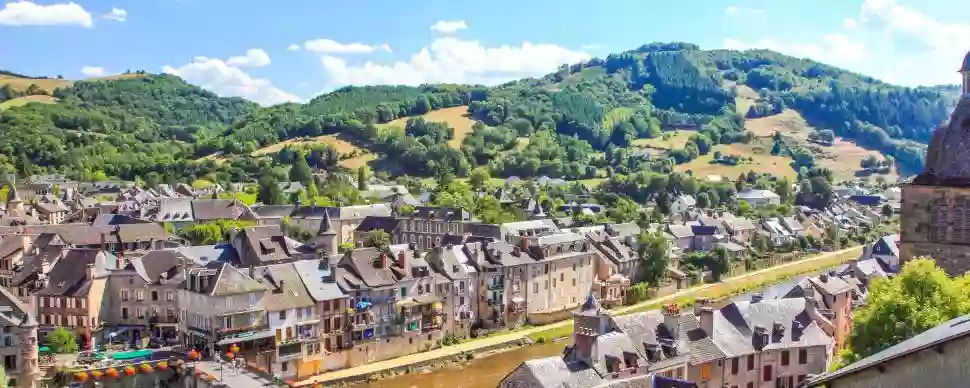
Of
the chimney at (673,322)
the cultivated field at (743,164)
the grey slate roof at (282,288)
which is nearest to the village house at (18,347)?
the grey slate roof at (282,288)

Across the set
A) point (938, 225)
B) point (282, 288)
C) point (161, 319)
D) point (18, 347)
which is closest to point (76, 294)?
point (161, 319)

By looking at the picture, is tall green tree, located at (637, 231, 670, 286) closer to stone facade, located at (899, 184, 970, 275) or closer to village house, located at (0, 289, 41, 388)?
village house, located at (0, 289, 41, 388)

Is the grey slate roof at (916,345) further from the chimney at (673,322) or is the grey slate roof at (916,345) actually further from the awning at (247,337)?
the awning at (247,337)

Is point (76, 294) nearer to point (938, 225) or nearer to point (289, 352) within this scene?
point (289, 352)

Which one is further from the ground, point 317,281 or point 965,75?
point 965,75

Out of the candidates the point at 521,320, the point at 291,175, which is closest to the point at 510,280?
the point at 521,320

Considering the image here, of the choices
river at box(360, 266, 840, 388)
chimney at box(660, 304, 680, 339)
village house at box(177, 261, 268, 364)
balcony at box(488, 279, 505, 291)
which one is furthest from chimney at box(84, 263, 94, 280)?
chimney at box(660, 304, 680, 339)
